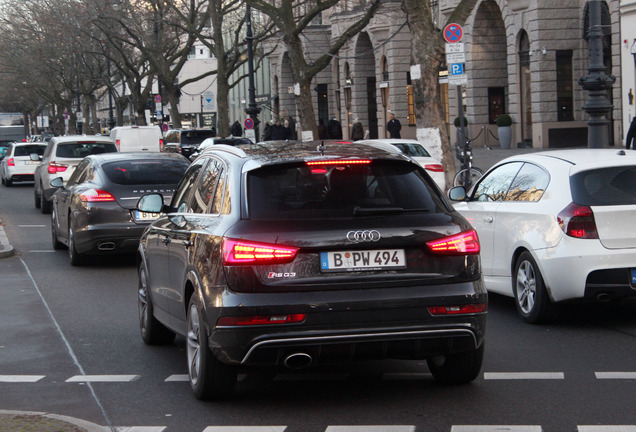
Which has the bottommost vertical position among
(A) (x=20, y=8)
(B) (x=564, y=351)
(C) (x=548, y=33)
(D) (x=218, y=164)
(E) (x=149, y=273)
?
(B) (x=564, y=351)

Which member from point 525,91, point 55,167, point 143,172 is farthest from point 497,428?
point 525,91

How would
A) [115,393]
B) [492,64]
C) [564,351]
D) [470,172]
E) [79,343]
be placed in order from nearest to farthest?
[115,393] → [564,351] → [79,343] → [470,172] → [492,64]

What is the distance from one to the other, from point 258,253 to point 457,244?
1.20 metres

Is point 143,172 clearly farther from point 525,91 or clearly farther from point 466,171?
point 525,91

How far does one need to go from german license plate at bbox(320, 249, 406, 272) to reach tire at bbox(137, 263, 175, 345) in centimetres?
280

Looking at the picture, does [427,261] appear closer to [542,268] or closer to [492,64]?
[542,268]

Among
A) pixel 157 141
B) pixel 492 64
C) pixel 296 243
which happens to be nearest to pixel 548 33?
pixel 492 64

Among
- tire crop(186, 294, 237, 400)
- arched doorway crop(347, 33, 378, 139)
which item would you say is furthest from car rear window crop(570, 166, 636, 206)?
arched doorway crop(347, 33, 378, 139)

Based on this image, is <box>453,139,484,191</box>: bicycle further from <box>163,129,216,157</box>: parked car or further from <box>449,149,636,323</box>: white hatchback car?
<box>163,129,216,157</box>: parked car

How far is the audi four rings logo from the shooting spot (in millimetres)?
6168

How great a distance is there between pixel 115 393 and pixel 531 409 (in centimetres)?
269

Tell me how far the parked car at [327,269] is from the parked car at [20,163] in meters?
34.9

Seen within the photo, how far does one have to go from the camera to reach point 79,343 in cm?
903

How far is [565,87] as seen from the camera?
128 feet
